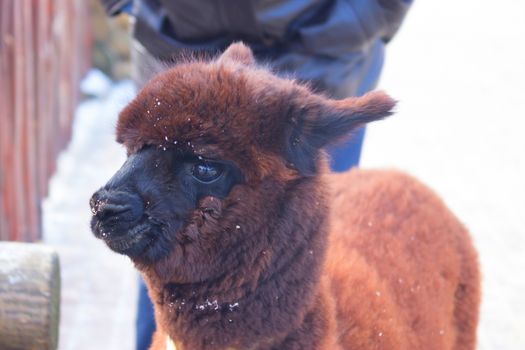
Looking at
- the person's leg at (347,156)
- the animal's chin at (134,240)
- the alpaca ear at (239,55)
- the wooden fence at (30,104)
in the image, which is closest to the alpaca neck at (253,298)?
the animal's chin at (134,240)

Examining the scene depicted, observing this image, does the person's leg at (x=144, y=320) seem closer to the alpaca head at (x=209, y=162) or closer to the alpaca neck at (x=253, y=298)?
the alpaca neck at (x=253, y=298)

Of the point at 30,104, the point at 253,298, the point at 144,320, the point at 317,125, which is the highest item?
the point at 317,125

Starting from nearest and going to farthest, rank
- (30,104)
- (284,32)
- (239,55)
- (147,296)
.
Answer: (239,55), (284,32), (147,296), (30,104)

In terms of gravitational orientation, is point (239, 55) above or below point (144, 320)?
above

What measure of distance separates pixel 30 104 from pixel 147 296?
2.48m

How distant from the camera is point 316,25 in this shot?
2.60 metres

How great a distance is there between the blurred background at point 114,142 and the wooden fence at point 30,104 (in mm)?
10

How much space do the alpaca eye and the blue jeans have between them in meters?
1.18

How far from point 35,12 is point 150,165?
384 cm

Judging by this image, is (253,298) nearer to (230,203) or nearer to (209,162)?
(230,203)

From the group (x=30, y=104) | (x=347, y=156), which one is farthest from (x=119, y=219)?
(x=30, y=104)

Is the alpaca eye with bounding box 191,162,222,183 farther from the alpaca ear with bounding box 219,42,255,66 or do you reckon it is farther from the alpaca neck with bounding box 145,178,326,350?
the alpaca ear with bounding box 219,42,255,66

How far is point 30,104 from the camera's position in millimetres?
4918

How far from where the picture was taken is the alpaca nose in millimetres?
1629
